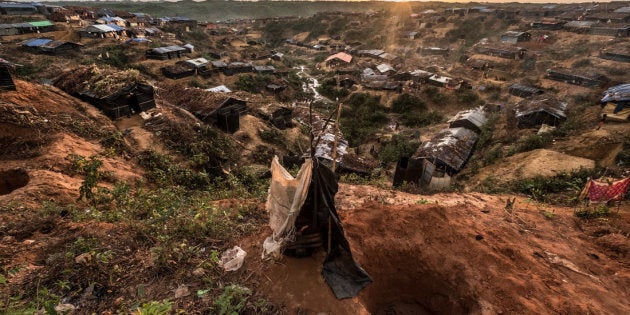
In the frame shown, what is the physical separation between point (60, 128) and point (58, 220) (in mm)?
7372

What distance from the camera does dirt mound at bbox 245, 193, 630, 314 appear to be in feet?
18.2

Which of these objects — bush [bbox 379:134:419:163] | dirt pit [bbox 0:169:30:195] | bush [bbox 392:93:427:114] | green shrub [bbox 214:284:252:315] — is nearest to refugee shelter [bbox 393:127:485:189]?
bush [bbox 379:134:419:163]

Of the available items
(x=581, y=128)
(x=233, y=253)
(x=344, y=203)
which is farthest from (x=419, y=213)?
(x=581, y=128)

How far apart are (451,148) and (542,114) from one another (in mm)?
7969

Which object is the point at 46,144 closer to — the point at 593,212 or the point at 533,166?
the point at 593,212

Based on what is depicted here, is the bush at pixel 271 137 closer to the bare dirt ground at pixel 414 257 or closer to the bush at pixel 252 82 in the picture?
the bare dirt ground at pixel 414 257

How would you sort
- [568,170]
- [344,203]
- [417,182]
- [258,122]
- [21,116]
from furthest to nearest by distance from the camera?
[258,122] < [417,182] < [568,170] < [21,116] < [344,203]

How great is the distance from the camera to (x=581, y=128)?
18344 mm

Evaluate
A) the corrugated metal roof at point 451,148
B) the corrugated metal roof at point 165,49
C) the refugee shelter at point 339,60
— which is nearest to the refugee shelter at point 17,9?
the corrugated metal roof at point 165,49

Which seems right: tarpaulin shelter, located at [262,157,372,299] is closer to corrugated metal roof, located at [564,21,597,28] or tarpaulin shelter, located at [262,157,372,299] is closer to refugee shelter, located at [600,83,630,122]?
refugee shelter, located at [600,83,630,122]

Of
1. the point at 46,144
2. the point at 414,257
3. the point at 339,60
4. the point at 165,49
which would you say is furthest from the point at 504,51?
the point at 46,144

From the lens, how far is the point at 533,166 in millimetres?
14742

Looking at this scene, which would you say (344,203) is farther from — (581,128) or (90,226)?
(581,128)

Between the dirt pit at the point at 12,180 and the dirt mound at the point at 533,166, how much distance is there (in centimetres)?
1963
